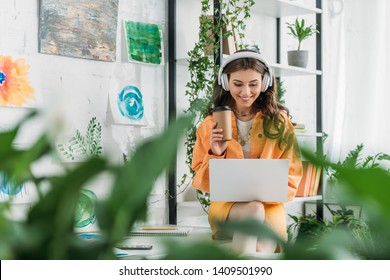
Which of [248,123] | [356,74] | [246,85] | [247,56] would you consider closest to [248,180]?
[248,123]

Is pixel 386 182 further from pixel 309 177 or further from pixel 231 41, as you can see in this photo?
pixel 309 177

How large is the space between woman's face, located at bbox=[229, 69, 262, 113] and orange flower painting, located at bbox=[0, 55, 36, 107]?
3.02ft

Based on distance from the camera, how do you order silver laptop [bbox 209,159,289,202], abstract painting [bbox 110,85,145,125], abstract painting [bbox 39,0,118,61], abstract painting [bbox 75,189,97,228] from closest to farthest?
abstract painting [bbox 75,189,97,228], silver laptop [bbox 209,159,289,202], abstract painting [bbox 39,0,118,61], abstract painting [bbox 110,85,145,125]

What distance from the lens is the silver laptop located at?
9.46ft

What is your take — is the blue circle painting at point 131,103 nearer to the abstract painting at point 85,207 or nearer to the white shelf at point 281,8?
the white shelf at point 281,8

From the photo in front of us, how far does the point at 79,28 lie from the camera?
128 inches

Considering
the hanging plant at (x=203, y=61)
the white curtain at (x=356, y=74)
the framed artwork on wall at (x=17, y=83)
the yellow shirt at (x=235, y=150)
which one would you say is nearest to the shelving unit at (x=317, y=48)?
the white curtain at (x=356, y=74)

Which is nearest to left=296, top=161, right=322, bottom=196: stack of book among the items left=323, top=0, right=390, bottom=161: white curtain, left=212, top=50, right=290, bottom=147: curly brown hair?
left=323, top=0, right=390, bottom=161: white curtain

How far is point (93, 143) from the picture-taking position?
129 inches

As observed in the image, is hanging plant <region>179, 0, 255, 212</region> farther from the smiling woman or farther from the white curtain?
A: the white curtain

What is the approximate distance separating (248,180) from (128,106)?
0.86m

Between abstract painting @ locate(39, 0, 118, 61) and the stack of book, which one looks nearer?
abstract painting @ locate(39, 0, 118, 61)

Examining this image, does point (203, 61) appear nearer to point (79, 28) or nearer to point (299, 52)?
point (79, 28)
